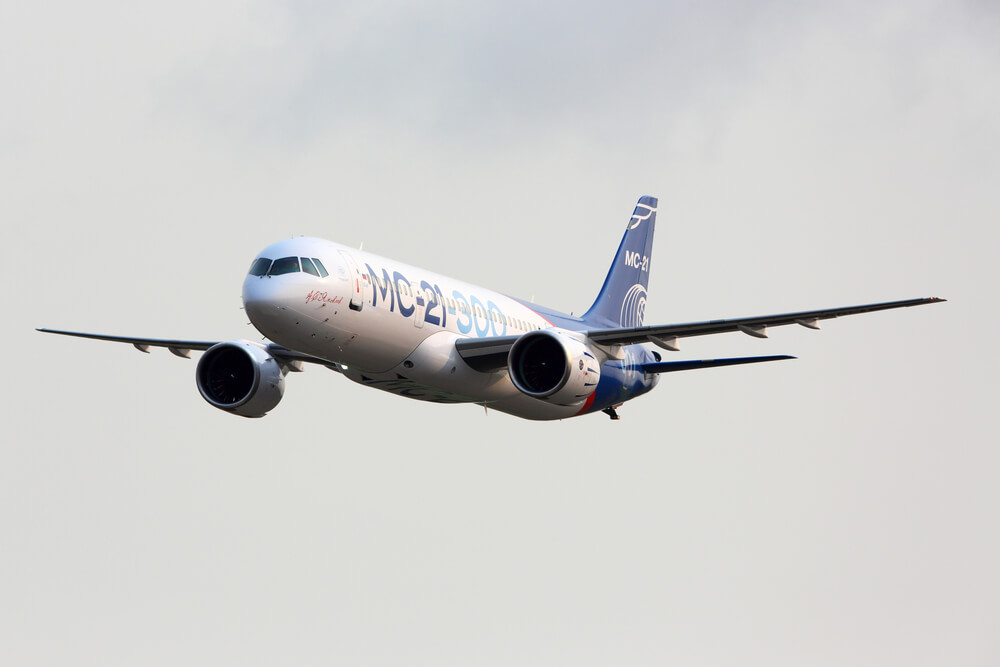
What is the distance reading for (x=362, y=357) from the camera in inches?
1415

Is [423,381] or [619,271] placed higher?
[619,271]

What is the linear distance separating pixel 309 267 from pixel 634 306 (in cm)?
1927

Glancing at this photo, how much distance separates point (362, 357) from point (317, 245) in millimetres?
3341

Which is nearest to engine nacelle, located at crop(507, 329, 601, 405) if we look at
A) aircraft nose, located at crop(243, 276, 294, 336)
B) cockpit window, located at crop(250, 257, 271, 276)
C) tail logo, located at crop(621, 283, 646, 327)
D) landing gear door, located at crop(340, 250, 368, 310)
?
landing gear door, located at crop(340, 250, 368, 310)

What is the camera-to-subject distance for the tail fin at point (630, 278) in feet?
161

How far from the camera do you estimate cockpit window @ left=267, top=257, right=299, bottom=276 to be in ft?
111

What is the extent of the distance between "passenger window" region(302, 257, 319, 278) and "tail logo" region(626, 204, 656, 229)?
20.4 meters

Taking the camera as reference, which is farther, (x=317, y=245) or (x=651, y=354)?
(x=651, y=354)

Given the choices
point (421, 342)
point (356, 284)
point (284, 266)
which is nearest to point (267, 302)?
point (284, 266)

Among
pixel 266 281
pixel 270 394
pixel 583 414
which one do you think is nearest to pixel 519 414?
pixel 583 414

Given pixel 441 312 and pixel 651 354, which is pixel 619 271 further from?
pixel 441 312

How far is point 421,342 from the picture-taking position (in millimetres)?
36906

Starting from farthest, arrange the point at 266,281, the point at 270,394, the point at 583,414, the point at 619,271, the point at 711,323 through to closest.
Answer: the point at 619,271, the point at 583,414, the point at 270,394, the point at 711,323, the point at 266,281

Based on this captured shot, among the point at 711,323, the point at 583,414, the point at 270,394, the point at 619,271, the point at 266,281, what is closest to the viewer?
the point at 266,281
